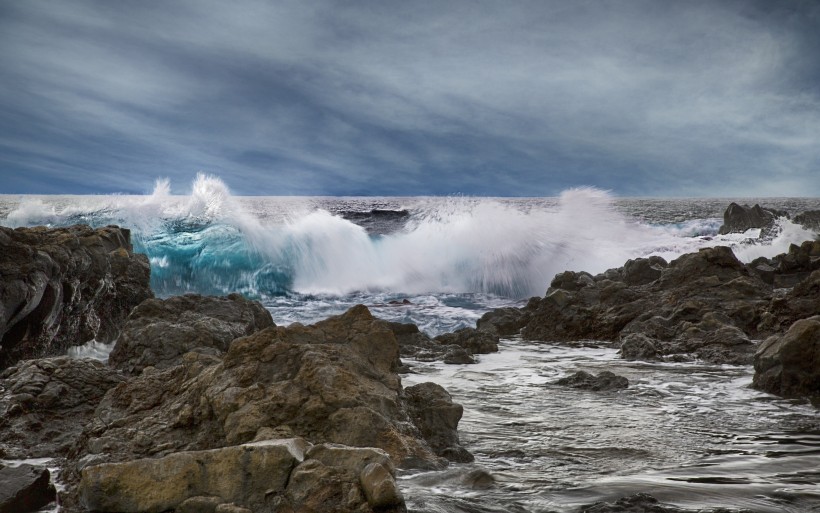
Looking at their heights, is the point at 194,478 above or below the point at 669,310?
below

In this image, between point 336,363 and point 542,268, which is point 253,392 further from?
point 542,268

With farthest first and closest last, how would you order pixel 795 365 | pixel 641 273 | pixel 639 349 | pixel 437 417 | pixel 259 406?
1. pixel 641 273
2. pixel 639 349
3. pixel 795 365
4. pixel 437 417
5. pixel 259 406

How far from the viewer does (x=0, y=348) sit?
16.8 feet

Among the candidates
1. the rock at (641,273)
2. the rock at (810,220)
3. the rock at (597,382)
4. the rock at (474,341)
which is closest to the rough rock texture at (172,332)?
the rock at (474,341)

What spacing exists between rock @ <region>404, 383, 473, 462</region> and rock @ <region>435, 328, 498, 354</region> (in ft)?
12.8

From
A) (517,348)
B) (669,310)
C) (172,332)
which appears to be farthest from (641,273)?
(172,332)

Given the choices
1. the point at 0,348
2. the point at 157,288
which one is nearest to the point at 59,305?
the point at 0,348

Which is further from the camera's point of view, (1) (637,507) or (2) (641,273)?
(2) (641,273)

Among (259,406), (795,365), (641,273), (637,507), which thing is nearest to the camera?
(637,507)

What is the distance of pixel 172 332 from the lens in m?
5.22

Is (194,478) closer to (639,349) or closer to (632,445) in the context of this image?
(632,445)

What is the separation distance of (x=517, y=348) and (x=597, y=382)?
10.2 feet

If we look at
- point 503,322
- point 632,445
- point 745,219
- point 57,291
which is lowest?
point 632,445

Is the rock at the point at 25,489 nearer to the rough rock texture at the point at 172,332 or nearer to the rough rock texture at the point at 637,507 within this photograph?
the rough rock texture at the point at 637,507
